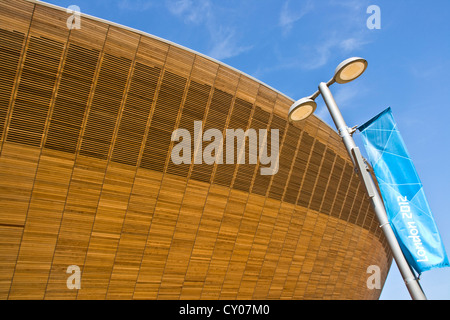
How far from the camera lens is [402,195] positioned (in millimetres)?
6055

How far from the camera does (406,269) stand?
5.20 meters

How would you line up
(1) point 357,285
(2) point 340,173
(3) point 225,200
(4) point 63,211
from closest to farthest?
(4) point 63,211 → (3) point 225,200 → (2) point 340,173 → (1) point 357,285

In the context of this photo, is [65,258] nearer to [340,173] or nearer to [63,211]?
[63,211]

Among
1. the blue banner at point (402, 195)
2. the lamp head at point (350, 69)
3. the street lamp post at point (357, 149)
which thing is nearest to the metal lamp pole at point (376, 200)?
the street lamp post at point (357, 149)

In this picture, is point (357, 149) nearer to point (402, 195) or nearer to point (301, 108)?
point (301, 108)

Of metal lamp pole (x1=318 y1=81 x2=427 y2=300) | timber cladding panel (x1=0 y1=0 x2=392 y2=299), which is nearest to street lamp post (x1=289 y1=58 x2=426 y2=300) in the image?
metal lamp pole (x1=318 y1=81 x2=427 y2=300)

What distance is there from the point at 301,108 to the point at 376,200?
6.10 ft

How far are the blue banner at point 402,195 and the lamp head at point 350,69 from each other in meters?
0.96

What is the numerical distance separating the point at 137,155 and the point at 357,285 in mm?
15529

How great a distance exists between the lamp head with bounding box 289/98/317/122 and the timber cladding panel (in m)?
6.05

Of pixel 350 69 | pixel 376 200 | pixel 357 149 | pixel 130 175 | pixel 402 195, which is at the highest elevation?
pixel 350 69

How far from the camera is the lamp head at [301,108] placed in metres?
5.82

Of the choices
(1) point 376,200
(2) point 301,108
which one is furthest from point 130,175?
(1) point 376,200
